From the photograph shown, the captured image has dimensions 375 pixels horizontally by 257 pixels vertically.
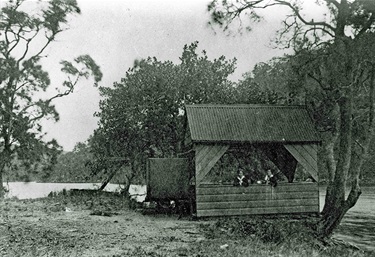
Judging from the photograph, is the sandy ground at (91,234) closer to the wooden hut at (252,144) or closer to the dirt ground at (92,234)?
the dirt ground at (92,234)

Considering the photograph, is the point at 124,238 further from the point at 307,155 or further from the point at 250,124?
the point at 307,155

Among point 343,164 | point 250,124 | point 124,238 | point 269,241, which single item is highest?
point 250,124

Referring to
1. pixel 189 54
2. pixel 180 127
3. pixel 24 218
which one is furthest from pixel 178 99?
pixel 24 218

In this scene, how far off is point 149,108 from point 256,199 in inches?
477

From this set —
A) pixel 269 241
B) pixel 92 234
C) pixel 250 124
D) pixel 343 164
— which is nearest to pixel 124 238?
pixel 92 234

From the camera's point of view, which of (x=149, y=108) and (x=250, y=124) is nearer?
(x=250, y=124)

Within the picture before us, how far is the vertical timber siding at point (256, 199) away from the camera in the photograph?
16.0 metres

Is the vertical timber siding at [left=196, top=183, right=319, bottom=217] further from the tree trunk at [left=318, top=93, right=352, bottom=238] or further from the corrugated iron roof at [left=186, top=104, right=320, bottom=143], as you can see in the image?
the corrugated iron roof at [left=186, top=104, right=320, bottom=143]

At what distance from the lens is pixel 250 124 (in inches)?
679

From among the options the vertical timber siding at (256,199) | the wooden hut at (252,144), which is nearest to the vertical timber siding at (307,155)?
the wooden hut at (252,144)

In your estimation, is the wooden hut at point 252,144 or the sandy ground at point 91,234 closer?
the sandy ground at point 91,234

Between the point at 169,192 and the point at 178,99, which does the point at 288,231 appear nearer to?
the point at 169,192

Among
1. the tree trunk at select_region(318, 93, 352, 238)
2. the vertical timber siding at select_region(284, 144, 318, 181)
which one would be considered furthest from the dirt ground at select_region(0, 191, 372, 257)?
the vertical timber siding at select_region(284, 144, 318, 181)

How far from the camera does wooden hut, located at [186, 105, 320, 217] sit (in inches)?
633
